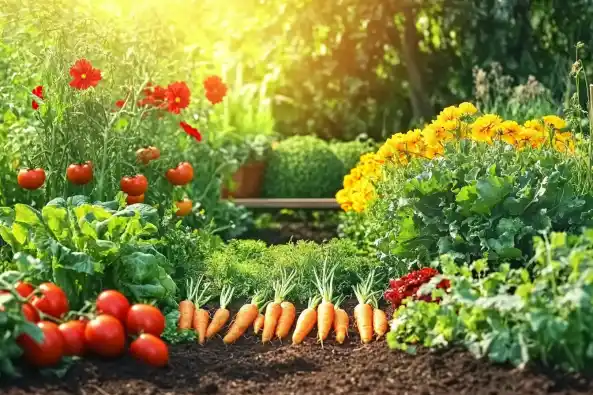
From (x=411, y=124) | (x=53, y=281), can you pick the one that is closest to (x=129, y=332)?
(x=53, y=281)

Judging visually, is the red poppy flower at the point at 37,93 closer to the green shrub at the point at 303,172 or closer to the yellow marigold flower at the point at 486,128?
the yellow marigold flower at the point at 486,128

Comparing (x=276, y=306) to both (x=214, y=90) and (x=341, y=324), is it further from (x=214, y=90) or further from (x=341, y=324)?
(x=214, y=90)

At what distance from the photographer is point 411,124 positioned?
9742 mm

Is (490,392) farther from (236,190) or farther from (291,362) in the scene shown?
(236,190)

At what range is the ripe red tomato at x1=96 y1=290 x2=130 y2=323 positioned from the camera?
4.35 metres

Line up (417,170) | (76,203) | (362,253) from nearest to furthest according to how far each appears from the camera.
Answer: (76,203)
(417,170)
(362,253)

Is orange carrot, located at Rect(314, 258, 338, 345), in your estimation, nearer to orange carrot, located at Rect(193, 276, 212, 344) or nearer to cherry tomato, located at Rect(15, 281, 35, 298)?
orange carrot, located at Rect(193, 276, 212, 344)

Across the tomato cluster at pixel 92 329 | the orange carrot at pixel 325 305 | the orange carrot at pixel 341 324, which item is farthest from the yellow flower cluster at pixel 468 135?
the tomato cluster at pixel 92 329

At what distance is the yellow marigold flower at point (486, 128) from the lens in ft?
18.5

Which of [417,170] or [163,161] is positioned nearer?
[417,170]

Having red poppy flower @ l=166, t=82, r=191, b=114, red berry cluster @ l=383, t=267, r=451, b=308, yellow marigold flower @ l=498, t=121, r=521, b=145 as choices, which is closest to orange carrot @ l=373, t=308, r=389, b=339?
red berry cluster @ l=383, t=267, r=451, b=308

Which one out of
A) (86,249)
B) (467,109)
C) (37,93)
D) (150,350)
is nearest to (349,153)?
(467,109)

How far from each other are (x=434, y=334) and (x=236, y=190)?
5.02 meters

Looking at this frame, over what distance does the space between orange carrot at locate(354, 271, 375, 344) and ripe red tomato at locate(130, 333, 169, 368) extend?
1.05 meters
